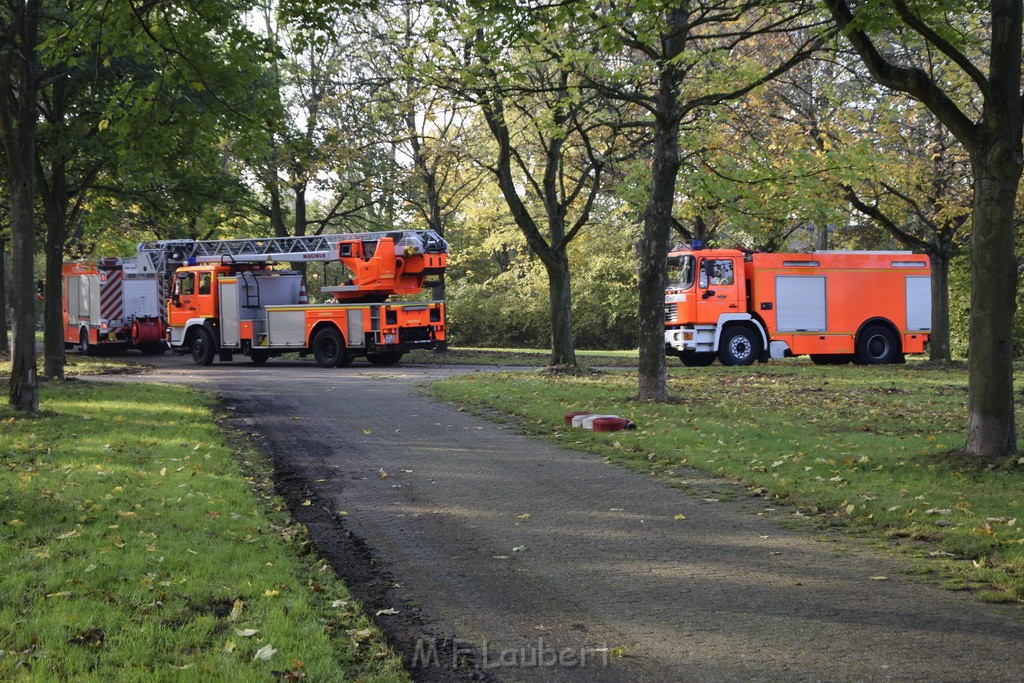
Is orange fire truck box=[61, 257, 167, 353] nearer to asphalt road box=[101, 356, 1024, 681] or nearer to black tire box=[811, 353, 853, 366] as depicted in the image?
black tire box=[811, 353, 853, 366]

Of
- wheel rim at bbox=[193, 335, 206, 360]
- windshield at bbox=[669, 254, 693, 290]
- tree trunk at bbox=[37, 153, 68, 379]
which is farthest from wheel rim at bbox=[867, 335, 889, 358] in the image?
tree trunk at bbox=[37, 153, 68, 379]

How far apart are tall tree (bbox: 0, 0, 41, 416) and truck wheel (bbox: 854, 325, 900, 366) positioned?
2149cm

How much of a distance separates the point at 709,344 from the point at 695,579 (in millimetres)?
20986

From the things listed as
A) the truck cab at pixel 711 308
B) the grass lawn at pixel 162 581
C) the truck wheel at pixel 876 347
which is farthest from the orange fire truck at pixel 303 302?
the grass lawn at pixel 162 581

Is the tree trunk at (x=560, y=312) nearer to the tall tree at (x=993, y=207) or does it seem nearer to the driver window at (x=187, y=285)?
the driver window at (x=187, y=285)

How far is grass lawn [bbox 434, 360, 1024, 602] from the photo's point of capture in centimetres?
721

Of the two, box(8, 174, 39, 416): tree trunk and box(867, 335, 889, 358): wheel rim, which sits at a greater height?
box(8, 174, 39, 416): tree trunk

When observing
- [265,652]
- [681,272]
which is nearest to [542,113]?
[681,272]

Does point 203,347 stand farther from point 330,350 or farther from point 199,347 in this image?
point 330,350

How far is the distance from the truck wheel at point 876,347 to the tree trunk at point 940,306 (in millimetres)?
1756

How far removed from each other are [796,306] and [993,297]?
18.5 m

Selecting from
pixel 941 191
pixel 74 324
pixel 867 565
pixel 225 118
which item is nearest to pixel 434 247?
pixel 941 191

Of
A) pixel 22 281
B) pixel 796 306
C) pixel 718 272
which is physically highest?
pixel 718 272

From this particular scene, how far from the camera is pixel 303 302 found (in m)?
31.3
